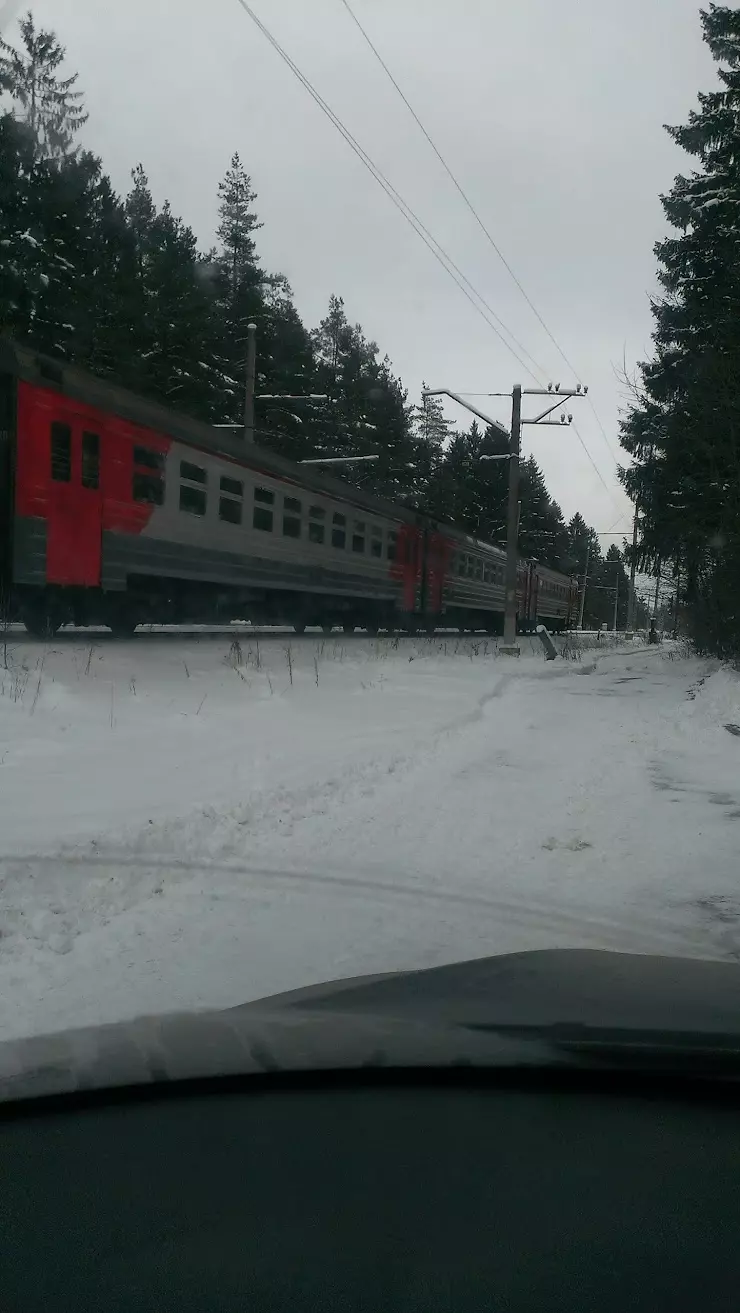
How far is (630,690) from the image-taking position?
46.1 feet

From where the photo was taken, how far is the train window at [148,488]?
1330cm

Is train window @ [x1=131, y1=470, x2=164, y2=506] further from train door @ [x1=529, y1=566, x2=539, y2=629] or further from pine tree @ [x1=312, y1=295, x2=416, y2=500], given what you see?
pine tree @ [x1=312, y1=295, x2=416, y2=500]

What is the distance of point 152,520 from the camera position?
13586 mm

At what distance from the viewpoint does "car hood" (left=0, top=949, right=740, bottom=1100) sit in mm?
1665

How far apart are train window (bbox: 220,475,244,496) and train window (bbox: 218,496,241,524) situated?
123 millimetres

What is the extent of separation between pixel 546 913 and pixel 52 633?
1005 cm

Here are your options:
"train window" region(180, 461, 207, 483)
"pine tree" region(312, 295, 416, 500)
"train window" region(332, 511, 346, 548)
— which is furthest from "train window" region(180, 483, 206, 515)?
"pine tree" region(312, 295, 416, 500)

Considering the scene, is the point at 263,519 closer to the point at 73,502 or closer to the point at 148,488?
the point at 148,488

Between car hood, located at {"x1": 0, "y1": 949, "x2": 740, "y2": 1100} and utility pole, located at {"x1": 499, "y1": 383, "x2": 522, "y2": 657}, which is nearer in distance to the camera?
car hood, located at {"x1": 0, "y1": 949, "x2": 740, "y2": 1100}

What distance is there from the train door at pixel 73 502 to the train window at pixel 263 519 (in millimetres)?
4107

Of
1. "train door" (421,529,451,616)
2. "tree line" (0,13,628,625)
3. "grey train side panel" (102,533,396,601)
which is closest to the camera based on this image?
"grey train side panel" (102,533,396,601)

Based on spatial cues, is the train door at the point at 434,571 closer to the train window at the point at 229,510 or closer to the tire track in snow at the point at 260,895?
the train window at the point at 229,510

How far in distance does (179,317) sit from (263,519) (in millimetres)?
28106

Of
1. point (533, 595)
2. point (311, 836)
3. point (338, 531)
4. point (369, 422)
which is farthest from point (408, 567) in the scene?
point (369, 422)
